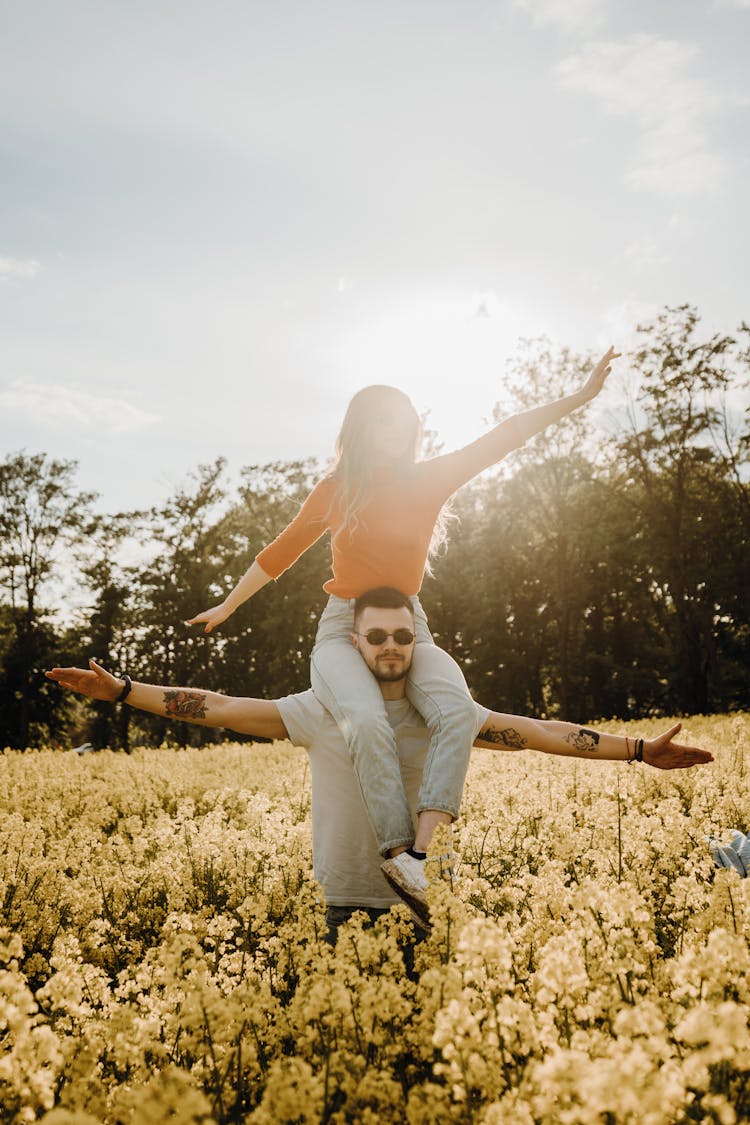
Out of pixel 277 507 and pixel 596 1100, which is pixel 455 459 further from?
pixel 277 507

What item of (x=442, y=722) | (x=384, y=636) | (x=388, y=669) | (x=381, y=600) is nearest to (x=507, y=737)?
(x=442, y=722)

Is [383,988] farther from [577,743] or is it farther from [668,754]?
[668,754]

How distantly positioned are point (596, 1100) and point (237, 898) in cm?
309

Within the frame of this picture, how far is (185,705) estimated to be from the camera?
4020 mm

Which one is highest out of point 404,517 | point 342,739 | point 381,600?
point 404,517

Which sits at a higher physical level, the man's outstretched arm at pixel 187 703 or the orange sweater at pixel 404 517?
the orange sweater at pixel 404 517

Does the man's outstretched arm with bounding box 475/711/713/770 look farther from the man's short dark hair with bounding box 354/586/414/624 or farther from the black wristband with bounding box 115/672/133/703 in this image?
the black wristband with bounding box 115/672/133/703

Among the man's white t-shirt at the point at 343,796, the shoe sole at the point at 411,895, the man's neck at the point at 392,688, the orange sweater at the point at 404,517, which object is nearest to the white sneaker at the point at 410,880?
the shoe sole at the point at 411,895

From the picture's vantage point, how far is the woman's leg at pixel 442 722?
3227mm

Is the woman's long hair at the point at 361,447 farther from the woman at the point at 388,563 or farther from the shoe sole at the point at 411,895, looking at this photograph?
the shoe sole at the point at 411,895

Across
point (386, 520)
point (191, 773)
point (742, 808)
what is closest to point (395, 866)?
point (386, 520)

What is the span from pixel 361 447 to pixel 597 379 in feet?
4.49

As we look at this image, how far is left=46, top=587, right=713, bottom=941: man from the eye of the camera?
3588 millimetres

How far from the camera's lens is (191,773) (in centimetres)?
868
